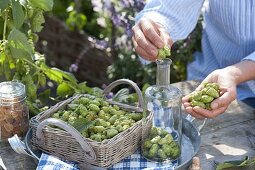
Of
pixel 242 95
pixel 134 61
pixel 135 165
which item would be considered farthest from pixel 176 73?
pixel 135 165

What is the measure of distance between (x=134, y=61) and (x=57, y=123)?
1320mm

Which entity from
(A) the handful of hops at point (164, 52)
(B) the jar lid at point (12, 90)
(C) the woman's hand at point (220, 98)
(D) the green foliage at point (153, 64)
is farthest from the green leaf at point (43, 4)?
(D) the green foliage at point (153, 64)

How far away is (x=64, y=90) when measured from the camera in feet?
6.49

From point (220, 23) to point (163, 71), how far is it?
614mm

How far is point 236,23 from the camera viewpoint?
2.05 m

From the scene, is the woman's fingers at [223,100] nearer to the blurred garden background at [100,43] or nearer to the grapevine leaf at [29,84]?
the grapevine leaf at [29,84]

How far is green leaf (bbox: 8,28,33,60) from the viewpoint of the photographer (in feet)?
5.61

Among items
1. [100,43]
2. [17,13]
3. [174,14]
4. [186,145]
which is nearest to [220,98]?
[186,145]

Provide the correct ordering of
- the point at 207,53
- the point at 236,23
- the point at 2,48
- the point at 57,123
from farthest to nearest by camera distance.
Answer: the point at 207,53 < the point at 236,23 < the point at 2,48 < the point at 57,123

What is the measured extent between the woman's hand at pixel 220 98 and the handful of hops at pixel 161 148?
111 millimetres

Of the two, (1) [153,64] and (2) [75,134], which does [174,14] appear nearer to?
(1) [153,64]

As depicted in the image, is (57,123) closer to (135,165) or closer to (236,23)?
(135,165)

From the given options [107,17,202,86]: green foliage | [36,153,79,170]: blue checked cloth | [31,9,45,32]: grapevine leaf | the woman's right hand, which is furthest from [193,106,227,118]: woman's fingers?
[107,17,202,86]: green foliage

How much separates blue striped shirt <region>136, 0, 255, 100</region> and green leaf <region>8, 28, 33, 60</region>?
44 cm
